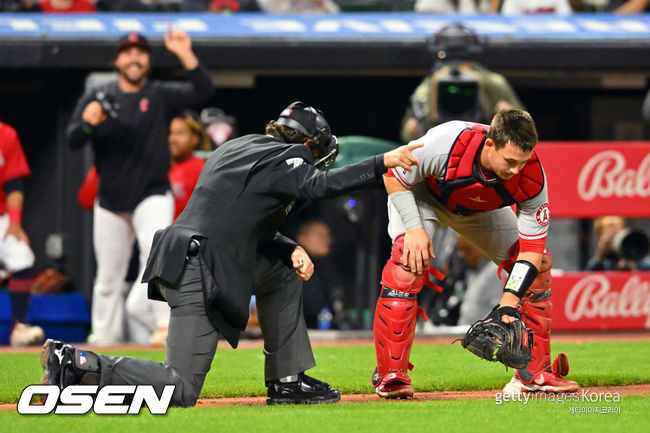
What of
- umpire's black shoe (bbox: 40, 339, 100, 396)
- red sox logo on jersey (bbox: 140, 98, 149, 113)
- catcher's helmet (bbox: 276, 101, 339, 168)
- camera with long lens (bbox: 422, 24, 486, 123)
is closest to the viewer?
umpire's black shoe (bbox: 40, 339, 100, 396)

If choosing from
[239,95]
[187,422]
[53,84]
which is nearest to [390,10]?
[239,95]

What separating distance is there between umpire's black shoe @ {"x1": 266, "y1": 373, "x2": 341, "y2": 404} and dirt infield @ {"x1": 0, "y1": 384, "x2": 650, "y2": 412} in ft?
0.32

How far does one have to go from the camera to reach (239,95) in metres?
12.0

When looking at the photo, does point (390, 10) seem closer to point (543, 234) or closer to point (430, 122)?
point (430, 122)

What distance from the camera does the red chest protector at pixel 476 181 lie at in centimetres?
560

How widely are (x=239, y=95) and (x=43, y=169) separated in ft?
6.98

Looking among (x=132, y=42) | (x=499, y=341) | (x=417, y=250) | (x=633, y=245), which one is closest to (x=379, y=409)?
→ (x=499, y=341)

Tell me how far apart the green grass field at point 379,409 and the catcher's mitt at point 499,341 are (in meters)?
0.22

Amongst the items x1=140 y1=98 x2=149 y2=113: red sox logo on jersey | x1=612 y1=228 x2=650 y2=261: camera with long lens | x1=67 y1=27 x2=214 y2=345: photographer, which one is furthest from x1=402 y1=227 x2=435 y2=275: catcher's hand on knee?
x1=612 y1=228 x2=650 y2=261: camera with long lens

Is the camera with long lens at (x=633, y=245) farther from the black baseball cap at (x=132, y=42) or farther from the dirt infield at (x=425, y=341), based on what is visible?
the black baseball cap at (x=132, y=42)

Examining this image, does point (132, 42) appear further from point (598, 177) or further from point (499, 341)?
point (499, 341)

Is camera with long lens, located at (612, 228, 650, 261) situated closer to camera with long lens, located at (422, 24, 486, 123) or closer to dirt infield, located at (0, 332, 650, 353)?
dirt infield, located at (0, 332, 650, 353)

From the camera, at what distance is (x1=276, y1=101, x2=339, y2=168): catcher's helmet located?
547 centimetres

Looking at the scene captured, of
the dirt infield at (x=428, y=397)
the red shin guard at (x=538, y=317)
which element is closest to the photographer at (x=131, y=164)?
the dirt infield at (x=428, y=397)
